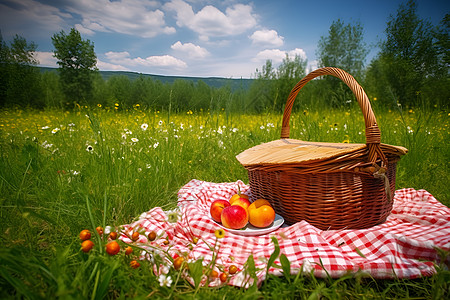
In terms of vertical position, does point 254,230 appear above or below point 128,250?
below

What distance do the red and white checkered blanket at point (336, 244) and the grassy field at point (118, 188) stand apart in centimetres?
7

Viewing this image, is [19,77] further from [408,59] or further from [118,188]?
[408,59]

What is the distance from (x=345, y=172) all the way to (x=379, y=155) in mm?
189

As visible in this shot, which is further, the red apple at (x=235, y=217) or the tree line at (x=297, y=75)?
the tree line at (x=297, y=75)

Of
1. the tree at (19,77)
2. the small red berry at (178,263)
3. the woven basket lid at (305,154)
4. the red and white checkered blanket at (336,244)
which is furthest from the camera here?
the tree at (19,77)

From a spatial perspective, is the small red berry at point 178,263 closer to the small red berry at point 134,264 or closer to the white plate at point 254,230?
the small red berry at point 134,264

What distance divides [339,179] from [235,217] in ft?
2.05

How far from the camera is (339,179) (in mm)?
1404

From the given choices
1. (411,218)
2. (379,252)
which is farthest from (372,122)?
(411,218)

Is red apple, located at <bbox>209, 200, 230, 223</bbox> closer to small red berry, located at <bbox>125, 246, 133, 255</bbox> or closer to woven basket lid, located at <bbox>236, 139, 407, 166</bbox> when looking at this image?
woven basket lid, located at <bbox>236, 139, 407, 166</bbox>

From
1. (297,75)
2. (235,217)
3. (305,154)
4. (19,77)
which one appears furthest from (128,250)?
(297,75)

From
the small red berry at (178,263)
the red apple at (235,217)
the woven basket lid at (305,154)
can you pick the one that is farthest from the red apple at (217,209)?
the small red berry at (178,263)

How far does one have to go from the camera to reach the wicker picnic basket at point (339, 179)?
1332 millimetres

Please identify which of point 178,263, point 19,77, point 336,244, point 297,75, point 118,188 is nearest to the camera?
point 178,263
